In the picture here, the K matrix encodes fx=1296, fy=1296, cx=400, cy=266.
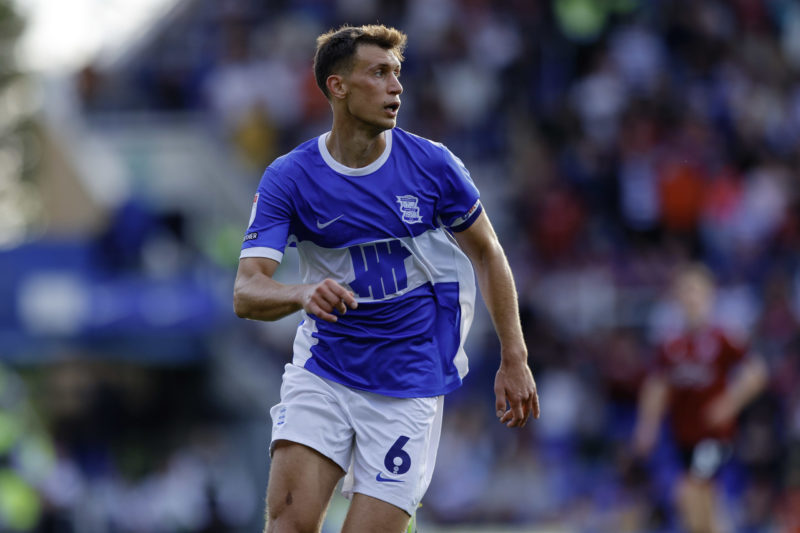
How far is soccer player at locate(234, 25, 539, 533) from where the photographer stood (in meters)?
5.94

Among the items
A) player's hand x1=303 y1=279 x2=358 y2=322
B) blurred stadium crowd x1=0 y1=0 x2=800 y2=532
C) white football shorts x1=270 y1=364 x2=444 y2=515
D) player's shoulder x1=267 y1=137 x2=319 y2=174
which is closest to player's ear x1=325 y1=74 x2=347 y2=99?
player's shoulder x1=267 y1=137 x2=319 y2=174

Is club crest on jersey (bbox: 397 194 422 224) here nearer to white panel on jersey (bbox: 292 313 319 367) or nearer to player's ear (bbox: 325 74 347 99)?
player's ear (bbox: 325 74 347 99)

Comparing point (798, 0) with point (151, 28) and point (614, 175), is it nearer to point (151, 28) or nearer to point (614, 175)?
point (614, 175)

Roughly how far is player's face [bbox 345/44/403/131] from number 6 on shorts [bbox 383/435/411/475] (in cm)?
146

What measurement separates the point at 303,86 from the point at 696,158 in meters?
5.39

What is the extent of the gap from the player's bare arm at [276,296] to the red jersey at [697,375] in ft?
19.7

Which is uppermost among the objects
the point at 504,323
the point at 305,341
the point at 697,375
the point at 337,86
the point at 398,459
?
the point at 337,86

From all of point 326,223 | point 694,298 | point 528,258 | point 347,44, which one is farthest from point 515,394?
point 528,258

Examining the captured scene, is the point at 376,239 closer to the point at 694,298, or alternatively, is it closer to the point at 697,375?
the point at 694,298

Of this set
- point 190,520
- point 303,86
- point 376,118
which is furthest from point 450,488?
point 376,118

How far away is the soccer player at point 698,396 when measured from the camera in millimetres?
10836

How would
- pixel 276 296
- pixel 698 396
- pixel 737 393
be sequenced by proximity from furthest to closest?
pixel 698 396 → pixel 737 393 → pixel 276 296

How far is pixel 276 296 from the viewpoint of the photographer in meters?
5.55

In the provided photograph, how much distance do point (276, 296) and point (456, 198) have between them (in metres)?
1.08
